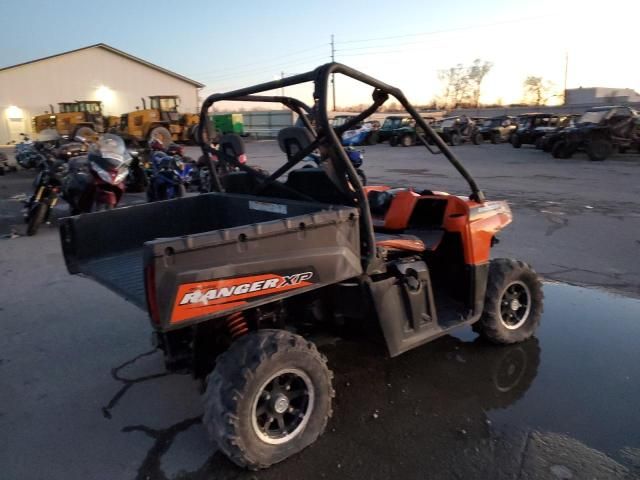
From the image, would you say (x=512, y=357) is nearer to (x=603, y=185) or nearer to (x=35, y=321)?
(x=35, y=321)

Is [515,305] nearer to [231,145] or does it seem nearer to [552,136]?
[231,145]

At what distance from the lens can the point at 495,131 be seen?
95.4 ft

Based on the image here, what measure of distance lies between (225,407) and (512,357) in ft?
7.57

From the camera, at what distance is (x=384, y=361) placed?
12.1 feet

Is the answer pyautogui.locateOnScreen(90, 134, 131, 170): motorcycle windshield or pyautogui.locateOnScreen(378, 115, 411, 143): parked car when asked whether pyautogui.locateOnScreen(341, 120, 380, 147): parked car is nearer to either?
pyautogui.locateOnScreen(378, 115, 411, 143): parked car

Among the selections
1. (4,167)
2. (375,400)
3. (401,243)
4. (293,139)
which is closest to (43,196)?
(293,139)

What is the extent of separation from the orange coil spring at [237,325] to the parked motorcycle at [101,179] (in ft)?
15.7

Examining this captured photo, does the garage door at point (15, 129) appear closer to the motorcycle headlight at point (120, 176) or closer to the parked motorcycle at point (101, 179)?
the parked motorcycle at point (101, 179)

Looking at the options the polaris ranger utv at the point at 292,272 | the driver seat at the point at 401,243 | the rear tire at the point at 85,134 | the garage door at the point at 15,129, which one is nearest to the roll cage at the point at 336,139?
the polaris ranger utv at the point at 292,272

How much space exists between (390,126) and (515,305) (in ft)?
88.2

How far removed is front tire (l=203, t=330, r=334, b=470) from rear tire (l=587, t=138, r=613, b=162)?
19.1 meters

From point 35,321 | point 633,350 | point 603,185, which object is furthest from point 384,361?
point 603,185

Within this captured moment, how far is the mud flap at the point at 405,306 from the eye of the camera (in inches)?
115

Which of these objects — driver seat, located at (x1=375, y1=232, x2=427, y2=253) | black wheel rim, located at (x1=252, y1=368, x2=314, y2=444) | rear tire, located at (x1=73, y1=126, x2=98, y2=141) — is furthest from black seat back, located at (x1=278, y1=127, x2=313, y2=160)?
rear tire, located at (x1=73, y1=126, x2=98, y2=141)
